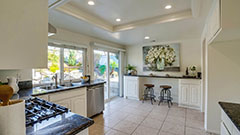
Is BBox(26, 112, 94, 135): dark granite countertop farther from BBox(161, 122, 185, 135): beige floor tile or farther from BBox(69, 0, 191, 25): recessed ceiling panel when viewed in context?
BBox(161, 122, 185, 135): beige floor tile

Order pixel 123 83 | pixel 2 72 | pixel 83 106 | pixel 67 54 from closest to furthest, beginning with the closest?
pixel 2 72
pixel 83 106
pixel 67 54
pixel 123 83

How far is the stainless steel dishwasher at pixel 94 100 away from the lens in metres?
2.97

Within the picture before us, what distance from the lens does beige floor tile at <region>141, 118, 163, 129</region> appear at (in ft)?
8.63

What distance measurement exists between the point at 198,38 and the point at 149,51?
1718mm

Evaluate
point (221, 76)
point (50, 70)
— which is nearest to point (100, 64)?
point (50, 70)

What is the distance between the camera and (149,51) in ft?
15.7

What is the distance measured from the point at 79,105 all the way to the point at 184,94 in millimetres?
3235

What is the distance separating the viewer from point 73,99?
2555 millimetres

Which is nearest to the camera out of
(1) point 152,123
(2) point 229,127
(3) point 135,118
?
(2) point 229,127

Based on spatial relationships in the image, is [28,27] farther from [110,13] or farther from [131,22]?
[131,22]

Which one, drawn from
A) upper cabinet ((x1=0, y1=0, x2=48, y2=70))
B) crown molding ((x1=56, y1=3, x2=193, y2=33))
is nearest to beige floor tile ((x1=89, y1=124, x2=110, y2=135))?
upper cabinet ((x1=0, y1=0, x2=48, y2=70))

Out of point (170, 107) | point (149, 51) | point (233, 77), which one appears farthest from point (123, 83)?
point (233, 77)

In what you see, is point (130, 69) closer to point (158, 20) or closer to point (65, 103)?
point (158, 20)

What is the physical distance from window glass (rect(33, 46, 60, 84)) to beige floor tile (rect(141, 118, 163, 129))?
99.7 inches
